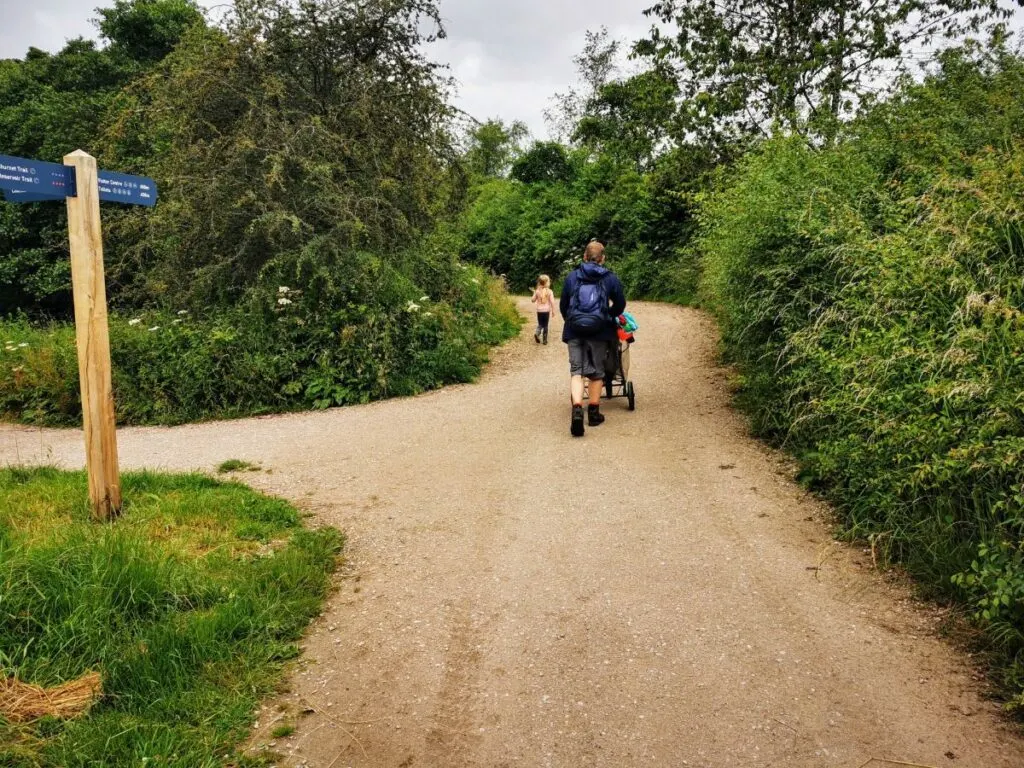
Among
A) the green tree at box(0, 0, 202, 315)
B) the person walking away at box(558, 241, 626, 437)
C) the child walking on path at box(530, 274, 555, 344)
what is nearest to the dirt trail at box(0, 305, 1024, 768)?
the person walking away at box(558, 241, 626, 437)

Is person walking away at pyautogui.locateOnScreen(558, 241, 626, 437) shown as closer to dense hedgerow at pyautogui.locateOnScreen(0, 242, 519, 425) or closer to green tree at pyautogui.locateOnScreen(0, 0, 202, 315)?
dense hedgerow at pyautogui.locateOnScreen(0, 242, 519, 425)

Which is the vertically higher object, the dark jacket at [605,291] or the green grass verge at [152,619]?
the dark jacket at [605,291]

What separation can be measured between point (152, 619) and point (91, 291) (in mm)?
2383

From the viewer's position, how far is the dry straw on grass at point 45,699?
9.57 feet

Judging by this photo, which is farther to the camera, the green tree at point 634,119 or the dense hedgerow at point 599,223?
the dense hedgerow at point 599,223

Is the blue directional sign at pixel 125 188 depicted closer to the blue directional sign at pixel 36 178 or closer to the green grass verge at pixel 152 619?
the blue directional sign at pixel 36 178

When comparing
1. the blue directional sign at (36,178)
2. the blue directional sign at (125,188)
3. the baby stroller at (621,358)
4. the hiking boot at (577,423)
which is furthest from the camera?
the baby stroller at (621,358)

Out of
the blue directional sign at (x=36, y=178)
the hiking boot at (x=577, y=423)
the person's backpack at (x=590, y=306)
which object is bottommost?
the hiking boot at (x=577, y=423)

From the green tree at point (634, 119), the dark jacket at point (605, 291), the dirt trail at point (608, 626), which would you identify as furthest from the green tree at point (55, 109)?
the dirt trail at point (608, 626)

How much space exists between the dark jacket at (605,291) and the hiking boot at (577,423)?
81 cm

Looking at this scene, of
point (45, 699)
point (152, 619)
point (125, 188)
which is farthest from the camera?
point (125, 188)

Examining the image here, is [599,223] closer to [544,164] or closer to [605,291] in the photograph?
[544,164]

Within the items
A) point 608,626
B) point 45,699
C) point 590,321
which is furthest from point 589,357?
point 45,699

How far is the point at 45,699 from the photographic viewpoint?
3.01 m
